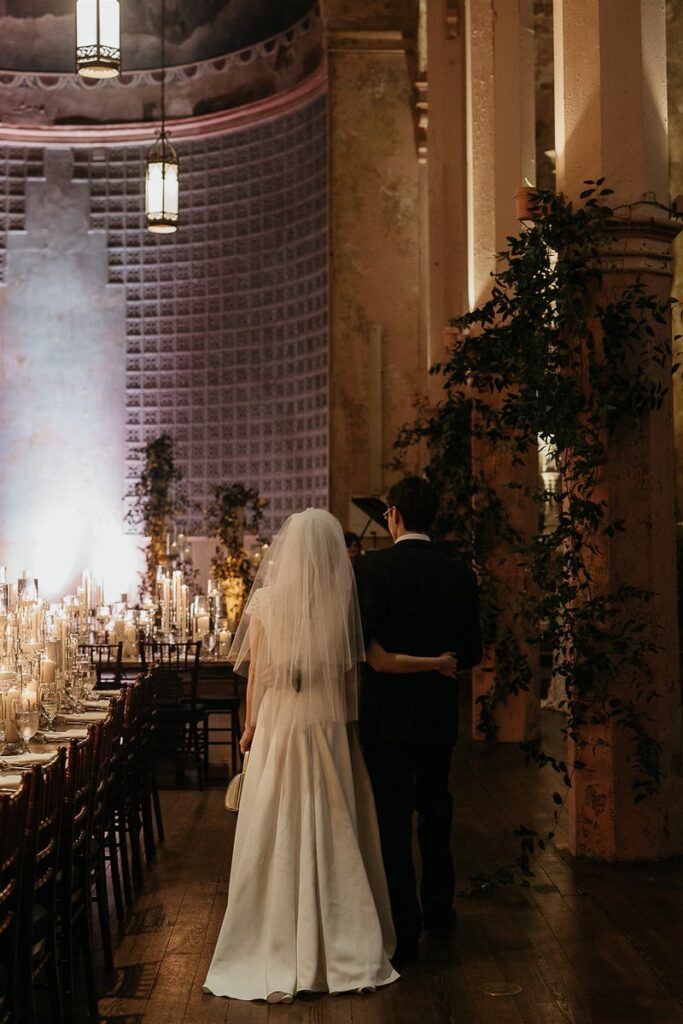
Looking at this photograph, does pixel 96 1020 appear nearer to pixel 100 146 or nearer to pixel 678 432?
pixel 678 432

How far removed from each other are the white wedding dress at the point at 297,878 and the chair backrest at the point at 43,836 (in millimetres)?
671

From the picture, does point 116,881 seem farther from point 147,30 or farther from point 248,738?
point 147,30

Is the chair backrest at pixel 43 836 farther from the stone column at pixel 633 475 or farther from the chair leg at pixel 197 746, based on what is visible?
the chair leg at pixel 197 746

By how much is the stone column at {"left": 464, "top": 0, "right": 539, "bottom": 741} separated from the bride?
4.92 metres

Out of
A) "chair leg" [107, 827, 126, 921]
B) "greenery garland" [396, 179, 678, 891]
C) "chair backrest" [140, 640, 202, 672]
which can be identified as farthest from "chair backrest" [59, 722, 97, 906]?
"chair backrest" [140, 640, 202, 672]

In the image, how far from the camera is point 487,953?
488 cm

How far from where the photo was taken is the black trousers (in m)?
4.74

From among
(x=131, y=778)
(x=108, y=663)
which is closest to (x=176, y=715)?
(x=108, y=663)

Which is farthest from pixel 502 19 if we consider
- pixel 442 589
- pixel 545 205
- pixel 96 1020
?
pixel 96 1020

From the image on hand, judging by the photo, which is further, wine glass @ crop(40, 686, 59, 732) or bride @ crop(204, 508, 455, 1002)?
wine glass @ crop(40, 686, 59, 732)

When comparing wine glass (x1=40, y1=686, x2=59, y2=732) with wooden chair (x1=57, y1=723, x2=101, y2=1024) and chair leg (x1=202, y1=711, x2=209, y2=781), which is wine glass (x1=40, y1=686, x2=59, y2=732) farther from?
chair leg (x1=202, y1=711, x2=209, y2=781)

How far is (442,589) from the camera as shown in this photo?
4.84m

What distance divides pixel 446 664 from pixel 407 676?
6.5 inches

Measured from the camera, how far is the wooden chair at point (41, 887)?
143 inches
